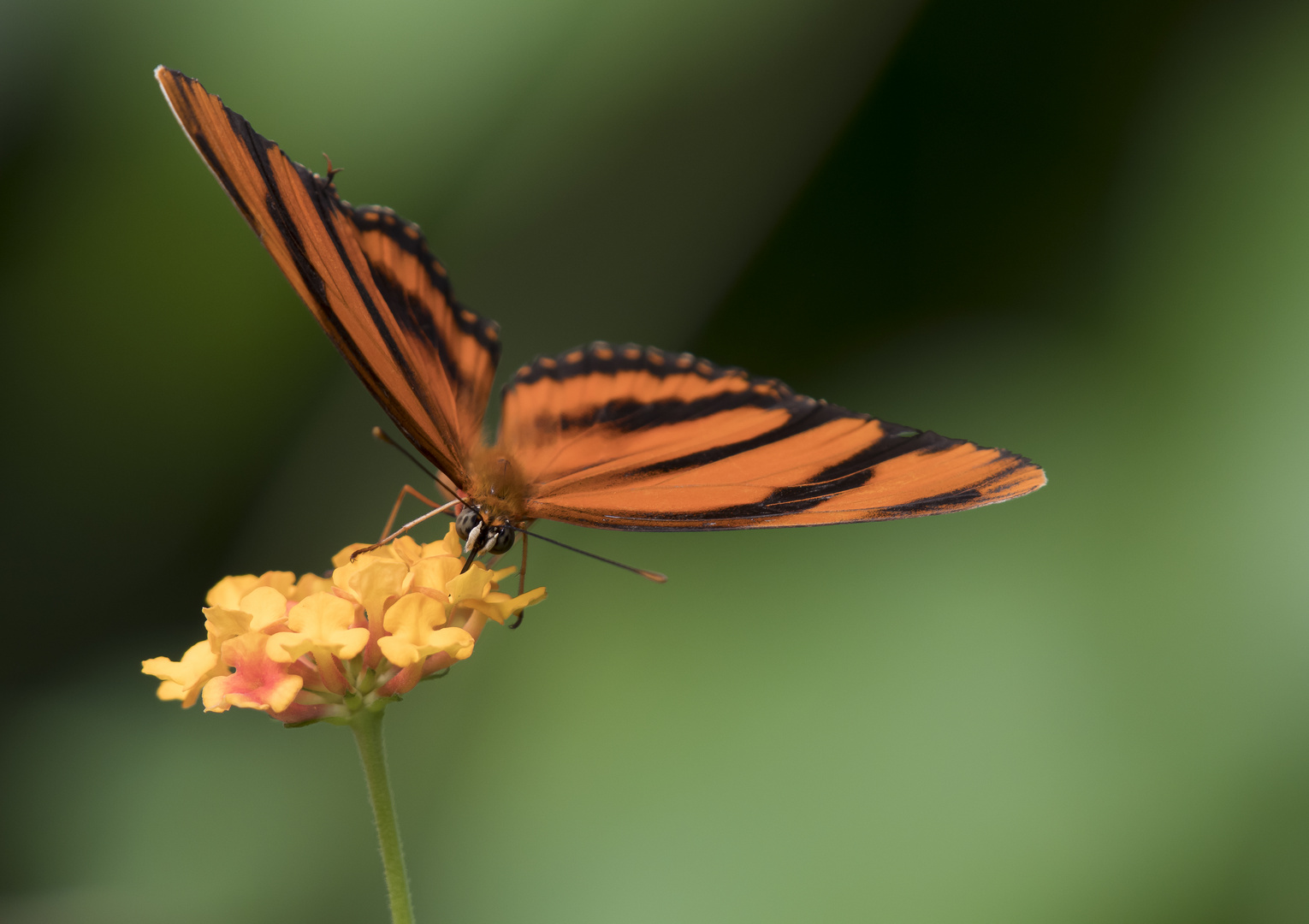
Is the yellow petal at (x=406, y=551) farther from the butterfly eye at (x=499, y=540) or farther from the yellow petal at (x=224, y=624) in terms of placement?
the yellow petal at (x=224, y=624)

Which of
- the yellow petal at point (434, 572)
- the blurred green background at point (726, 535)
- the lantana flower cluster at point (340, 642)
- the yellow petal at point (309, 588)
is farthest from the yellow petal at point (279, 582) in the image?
the blurred green background at point (726, 535)

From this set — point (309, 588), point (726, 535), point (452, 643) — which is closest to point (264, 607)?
point (309, 588)

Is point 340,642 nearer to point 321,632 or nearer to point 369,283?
point 321,632

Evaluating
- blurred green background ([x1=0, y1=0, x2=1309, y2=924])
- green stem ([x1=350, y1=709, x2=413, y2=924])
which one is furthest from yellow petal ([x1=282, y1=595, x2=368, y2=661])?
blurred green background ([x1=0, y1=0, x2=1309, y2=924])

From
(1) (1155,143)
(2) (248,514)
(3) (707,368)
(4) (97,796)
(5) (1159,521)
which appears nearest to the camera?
(3) (707,368)

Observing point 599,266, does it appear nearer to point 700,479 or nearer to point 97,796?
point 700,479

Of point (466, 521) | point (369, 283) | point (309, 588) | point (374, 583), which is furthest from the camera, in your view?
point (369, 283)

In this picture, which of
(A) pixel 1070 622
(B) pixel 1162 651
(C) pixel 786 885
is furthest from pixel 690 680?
(B) pixel 1162 651
